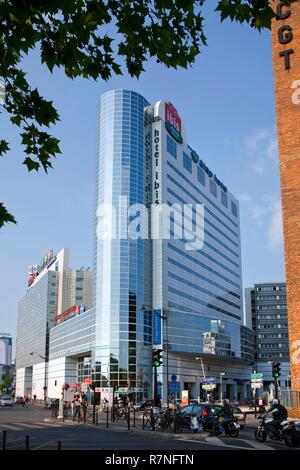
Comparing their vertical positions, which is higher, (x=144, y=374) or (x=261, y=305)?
(x=261, y=305)

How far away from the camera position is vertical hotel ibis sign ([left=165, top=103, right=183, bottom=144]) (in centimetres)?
10044

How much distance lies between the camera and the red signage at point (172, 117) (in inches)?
3967

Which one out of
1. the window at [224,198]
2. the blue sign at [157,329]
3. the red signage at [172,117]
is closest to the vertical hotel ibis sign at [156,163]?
the red signage at [172,117]

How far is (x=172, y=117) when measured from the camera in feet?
339

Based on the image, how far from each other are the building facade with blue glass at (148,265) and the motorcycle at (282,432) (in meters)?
55.1

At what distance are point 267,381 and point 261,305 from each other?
26.3 metres

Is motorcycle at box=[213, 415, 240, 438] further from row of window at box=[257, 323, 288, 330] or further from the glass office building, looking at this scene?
row of window at box=[257, 323, 288, 330]

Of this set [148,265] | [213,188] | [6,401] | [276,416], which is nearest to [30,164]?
[276,416]

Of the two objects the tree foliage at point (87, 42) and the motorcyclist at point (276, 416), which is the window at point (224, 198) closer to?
the motorcyclist at point (276, 416)

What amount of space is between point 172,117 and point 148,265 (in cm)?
3211

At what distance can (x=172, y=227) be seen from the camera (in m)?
95.8

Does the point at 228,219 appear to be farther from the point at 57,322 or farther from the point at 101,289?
the point at 101,289

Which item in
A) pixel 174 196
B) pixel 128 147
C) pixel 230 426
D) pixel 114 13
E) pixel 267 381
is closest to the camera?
pixel 114 13

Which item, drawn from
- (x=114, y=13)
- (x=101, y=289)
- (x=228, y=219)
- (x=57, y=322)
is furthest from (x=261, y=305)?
(x=114, y=13)
